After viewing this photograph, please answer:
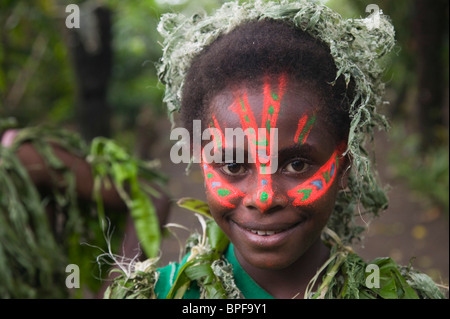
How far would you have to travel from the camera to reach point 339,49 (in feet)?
6.09

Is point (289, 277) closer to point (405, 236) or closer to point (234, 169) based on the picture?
point (234, 169)

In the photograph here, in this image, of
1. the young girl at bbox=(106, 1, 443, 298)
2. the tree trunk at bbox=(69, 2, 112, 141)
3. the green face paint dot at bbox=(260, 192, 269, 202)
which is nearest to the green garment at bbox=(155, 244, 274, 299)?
the young girl at bbox=(106, 1, 443, 298)

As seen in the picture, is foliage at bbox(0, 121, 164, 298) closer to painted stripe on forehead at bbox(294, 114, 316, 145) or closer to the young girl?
the young girl

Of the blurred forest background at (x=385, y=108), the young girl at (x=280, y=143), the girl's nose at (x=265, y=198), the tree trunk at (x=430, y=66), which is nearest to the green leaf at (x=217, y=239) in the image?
the young girl at (x=280, y=143)

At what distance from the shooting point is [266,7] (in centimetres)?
192

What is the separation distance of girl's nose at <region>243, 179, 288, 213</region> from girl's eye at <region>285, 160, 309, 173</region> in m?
0.10

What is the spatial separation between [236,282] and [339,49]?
0.96m

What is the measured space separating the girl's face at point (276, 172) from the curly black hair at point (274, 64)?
38 millimetres

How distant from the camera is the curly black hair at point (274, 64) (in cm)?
179

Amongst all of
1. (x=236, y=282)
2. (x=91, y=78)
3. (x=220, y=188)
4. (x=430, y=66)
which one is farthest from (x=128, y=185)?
(x=430, y=66)

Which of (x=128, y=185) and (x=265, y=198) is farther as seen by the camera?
(x=128, y=185)

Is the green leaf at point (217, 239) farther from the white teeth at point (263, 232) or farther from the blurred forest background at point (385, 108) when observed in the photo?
the blurred forest background at point (385, 108)

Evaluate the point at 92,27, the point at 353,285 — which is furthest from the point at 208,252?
the point at 92,27

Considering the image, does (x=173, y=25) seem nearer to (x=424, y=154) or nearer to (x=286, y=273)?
(x=286, y=273)
